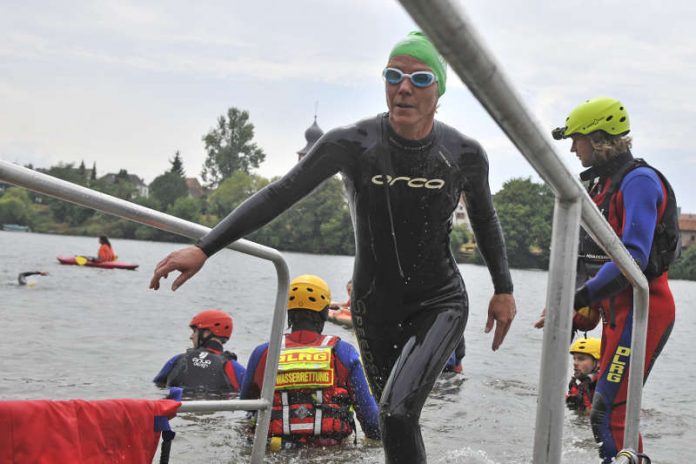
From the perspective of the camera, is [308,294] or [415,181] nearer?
[415,181]

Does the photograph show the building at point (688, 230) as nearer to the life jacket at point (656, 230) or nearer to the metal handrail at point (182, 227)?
the life jacket at point (656, 230)

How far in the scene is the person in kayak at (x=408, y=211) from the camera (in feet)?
10.3

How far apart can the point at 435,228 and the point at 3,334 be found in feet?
53.8

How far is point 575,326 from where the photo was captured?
4.32m

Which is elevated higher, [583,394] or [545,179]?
[545,179]

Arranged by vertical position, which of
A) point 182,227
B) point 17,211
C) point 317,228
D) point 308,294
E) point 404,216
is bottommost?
point 308,294

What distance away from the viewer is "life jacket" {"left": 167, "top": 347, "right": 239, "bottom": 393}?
26.7ft

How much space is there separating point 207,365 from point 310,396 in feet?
8.50

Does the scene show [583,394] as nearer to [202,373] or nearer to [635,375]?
[202,373]

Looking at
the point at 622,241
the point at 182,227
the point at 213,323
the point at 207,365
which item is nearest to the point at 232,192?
the point at 213,323

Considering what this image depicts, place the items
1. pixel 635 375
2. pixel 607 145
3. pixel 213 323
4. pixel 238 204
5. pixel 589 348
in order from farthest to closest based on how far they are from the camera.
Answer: pixel 238 204 → pixel 589 348 → pixel 213 323 → pixel 607 145 → pixel 635 375

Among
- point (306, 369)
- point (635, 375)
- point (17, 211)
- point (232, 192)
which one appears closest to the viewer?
point (635, 375)

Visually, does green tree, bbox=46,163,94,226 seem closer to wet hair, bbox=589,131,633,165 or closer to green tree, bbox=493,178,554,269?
green tree, bbox=493,178,554,269

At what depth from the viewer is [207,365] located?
8.37 m
